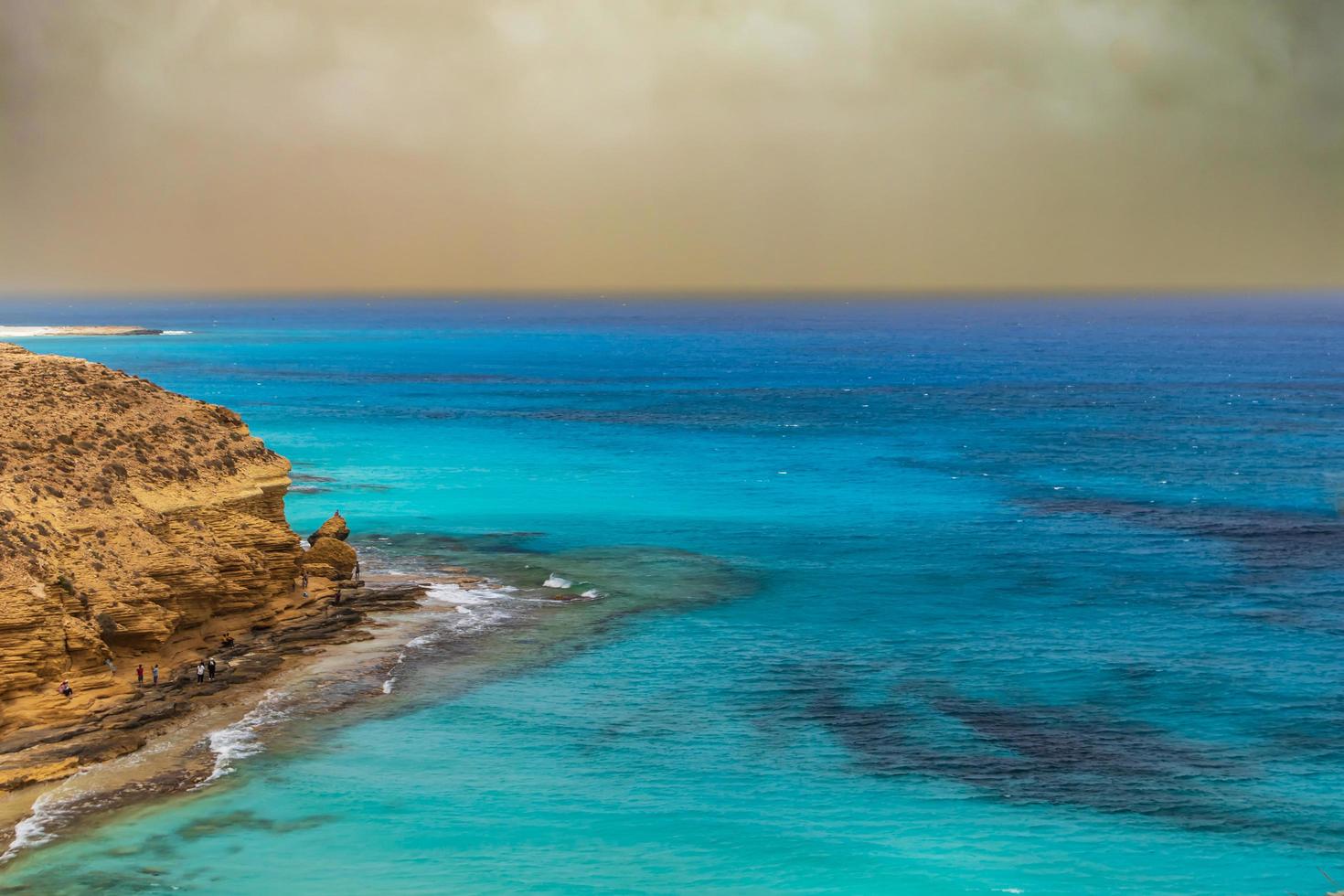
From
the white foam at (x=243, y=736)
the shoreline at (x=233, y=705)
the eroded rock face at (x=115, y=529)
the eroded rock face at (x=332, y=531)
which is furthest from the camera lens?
the eroded rock face at (x=332, y=531)

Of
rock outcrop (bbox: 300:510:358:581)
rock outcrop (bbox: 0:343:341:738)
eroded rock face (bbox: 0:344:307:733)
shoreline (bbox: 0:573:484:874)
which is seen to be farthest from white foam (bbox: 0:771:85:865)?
rock outcrop (bbox: 300:510:358:581)

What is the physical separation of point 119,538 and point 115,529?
38 centimetres

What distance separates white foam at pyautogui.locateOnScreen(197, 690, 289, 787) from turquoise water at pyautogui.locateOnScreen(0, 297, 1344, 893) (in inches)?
43.1

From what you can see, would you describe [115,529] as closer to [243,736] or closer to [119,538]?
[119,538]

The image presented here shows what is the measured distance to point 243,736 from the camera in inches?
1639

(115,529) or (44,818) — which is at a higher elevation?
(115,529)

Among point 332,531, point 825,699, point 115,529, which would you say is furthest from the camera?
point 332,531

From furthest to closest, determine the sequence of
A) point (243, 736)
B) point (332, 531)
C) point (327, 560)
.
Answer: point (332, 531), point (327, 560), point (243, 736)

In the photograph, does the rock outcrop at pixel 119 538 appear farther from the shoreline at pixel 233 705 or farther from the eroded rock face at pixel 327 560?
the shoreline at pixel 233 705

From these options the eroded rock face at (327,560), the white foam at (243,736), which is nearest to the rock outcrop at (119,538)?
the eroded rock face at (327,560)

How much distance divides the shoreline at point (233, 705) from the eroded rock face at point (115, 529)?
8.16 feet

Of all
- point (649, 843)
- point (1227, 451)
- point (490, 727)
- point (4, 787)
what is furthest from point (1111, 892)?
point (1227, 451)

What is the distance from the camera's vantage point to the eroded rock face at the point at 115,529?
137 ft

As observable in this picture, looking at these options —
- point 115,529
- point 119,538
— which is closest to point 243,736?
point 119,538
